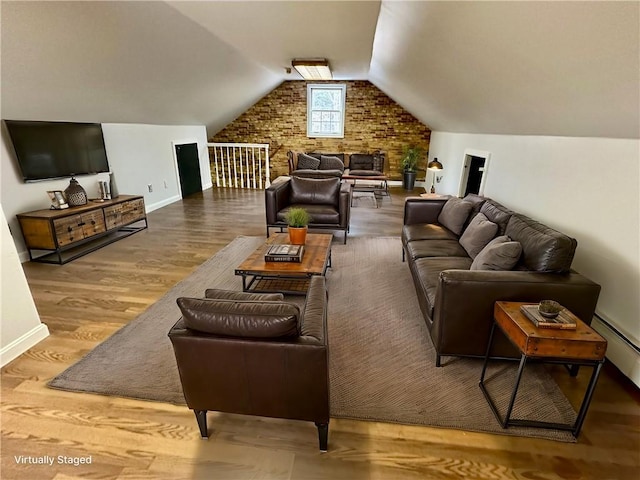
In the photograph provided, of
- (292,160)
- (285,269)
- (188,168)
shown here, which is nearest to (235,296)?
(285,269)

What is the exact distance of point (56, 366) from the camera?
210 cm

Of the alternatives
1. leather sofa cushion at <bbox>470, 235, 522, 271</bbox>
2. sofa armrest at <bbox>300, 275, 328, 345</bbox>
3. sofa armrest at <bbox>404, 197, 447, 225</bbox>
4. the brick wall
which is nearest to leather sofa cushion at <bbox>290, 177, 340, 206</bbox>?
sofa armrest at <bbox>404, 197, 447, 225</bbox>

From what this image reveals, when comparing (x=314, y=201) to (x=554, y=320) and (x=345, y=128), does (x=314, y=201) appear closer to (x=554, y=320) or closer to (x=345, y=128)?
(x=554, y=320)

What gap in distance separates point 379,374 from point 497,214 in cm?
177

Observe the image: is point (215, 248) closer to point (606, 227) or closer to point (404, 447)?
point (404, 447)

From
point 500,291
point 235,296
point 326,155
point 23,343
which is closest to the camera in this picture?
point 235,296

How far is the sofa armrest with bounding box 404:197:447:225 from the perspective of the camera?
12.1ft

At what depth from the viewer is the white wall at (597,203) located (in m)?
2.01

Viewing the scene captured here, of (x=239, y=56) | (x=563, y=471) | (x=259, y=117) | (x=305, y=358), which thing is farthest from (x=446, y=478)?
(x=259, y=117)

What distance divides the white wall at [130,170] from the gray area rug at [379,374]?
2.23 metres

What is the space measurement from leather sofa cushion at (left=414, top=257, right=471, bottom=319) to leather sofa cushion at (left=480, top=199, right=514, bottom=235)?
1.31ft

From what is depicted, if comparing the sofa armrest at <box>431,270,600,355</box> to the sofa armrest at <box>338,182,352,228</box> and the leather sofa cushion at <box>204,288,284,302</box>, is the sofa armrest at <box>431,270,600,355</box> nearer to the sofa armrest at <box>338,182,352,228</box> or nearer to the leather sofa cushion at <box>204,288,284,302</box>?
the leather sofa cushion at <box>204,288,284,302</box>

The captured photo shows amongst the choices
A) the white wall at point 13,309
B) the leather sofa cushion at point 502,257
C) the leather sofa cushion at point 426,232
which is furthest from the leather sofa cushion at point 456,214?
the white wall at point 13,309

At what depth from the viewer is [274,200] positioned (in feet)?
13.6
